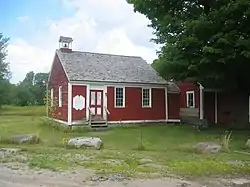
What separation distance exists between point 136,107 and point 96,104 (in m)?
3.21

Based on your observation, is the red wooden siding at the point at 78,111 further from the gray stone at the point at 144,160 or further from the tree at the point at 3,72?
the tree at the point at 3,72

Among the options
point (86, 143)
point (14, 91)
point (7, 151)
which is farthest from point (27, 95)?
point (7, 151)

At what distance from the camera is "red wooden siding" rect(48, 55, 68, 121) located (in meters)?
25.4

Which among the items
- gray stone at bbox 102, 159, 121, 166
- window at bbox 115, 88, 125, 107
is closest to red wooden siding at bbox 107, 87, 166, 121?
window at bbox 115, 88, 125, 107

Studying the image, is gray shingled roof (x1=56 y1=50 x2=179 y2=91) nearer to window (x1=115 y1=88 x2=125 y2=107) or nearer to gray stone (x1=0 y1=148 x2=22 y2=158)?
window (x1=115 y1=88 x2=125 y2=107)

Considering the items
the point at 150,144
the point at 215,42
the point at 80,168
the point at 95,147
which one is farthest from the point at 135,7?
the point at 80,168

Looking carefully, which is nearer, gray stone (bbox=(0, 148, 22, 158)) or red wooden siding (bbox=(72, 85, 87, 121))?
gray stone (bbox=(0, 148, 22, 158))

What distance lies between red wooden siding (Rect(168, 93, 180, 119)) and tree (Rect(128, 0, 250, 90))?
6694mm

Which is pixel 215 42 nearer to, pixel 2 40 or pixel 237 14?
pixel 237 14

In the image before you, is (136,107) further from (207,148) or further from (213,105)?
(207,148)

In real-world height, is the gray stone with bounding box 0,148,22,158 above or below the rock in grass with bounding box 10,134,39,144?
below

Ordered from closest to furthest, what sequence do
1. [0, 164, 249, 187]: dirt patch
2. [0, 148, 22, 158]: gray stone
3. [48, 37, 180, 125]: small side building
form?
1. [0, 164, 249, 187]: dirt patch
2. [0, 148, 22, 158]: gray stone
3. [48, 37, 180, 125]: small side building

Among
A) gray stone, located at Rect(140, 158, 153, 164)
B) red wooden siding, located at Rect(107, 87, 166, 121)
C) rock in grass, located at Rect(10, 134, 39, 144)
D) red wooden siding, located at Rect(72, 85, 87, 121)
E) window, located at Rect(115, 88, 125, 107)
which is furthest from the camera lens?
window, located at Rect(115, 88, 125, 107)

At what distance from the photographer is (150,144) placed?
16.3 metres
